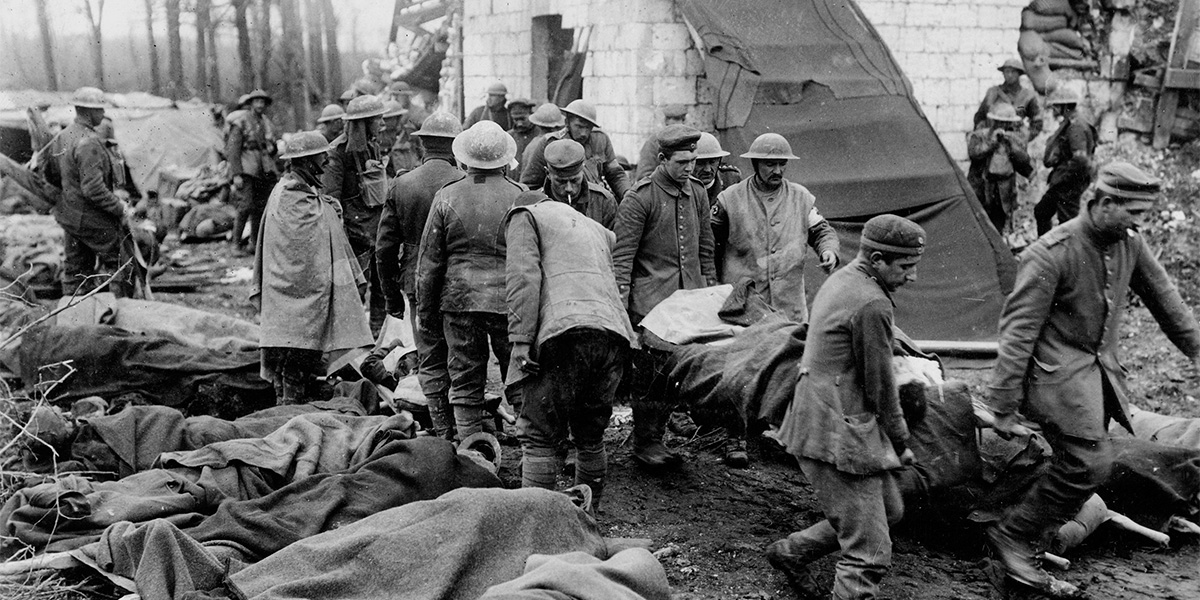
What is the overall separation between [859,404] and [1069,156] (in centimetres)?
726

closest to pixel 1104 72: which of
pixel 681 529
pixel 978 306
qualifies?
pixel 978 306

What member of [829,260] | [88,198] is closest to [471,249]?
[829,260]

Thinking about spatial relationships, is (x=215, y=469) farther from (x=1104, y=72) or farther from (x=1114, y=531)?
(x=1104, y=72)

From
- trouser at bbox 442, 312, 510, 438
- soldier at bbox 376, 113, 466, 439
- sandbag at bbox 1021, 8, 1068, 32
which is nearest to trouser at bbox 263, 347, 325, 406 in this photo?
soldier at bbox 376, 113, 466, 439

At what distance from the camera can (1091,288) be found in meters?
4.49

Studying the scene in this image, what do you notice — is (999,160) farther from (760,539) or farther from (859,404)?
(859,404)

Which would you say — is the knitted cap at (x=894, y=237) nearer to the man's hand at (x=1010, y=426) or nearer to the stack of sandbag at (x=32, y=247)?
the man's hand at (x=1010, y=426)

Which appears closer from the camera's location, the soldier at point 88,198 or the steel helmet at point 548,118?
the soldier at point 88,198

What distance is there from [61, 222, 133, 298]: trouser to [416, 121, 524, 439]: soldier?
4.25m

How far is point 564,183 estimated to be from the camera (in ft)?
18.5

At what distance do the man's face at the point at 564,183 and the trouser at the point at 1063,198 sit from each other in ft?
21.6

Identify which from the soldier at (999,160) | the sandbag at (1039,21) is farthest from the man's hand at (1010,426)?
the sandbag at (1039,21)

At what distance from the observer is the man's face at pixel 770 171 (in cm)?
645

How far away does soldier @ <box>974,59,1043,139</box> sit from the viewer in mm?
11391
